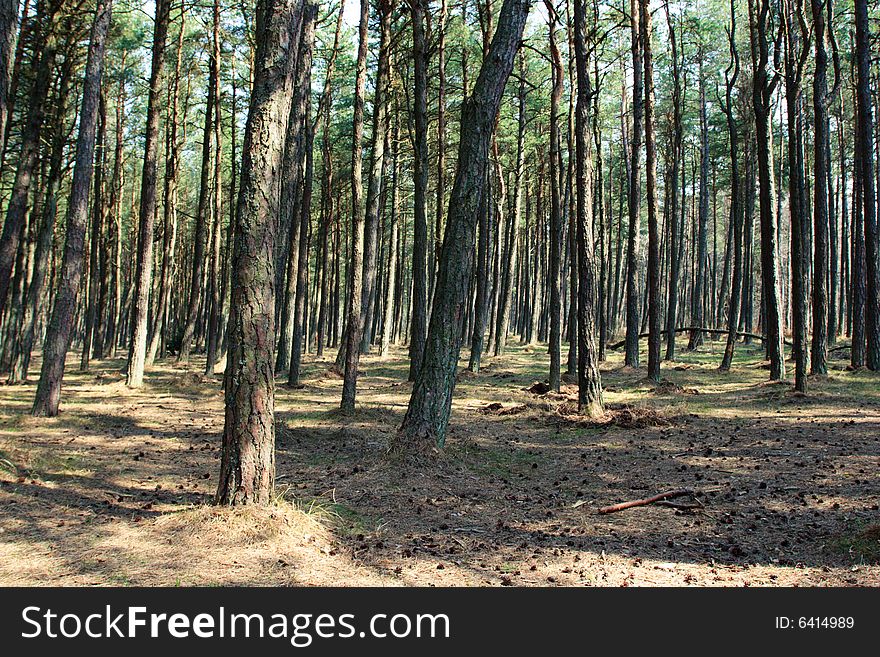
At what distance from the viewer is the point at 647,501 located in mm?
6719

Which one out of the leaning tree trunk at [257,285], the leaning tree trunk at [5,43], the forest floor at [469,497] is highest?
the leaning tree trunk at [5,43]

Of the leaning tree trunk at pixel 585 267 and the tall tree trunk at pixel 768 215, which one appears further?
the tall tree trunk at pixel 768 215

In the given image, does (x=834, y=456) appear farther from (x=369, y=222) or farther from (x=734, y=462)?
(x=369, y=222)

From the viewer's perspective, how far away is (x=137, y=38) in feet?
68.1

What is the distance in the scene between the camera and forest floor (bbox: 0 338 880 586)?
15.9 feet

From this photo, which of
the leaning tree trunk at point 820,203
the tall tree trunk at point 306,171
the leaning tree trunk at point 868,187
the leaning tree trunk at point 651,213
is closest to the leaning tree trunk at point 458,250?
the tall tree trunk at point 306,171

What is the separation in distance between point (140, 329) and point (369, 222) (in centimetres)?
725

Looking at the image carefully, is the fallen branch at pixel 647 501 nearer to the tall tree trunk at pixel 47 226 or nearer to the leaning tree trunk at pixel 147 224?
the leaning tree trunk at pixel 147 224

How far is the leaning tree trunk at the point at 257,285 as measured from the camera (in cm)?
553

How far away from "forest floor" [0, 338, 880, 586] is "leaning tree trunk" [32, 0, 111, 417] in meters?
0.81

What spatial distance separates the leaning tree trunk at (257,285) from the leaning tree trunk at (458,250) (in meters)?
3.10

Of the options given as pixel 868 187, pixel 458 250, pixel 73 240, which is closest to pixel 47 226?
pixel 73 240

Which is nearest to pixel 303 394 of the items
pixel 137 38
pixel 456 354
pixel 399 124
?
pixel 456 354

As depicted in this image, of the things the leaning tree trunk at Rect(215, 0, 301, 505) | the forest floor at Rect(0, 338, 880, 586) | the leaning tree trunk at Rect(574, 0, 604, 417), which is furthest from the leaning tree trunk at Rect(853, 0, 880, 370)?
the leaning tree trunk at Rect(215, 0, 301, 505)
